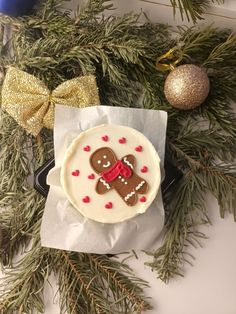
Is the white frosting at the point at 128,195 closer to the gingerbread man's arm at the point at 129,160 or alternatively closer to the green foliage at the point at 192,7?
the gingerbread man's arm at the point at 129,160

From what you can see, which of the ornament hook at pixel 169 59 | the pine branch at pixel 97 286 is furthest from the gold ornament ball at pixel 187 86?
the pine branch at pixel 97 286

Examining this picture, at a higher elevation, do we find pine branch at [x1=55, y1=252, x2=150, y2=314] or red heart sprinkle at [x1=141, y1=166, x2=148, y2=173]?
red heart sprinkle at [x1=141, y1=166, x2=148, y2=173]

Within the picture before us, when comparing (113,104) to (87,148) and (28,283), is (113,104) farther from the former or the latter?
(28,283)

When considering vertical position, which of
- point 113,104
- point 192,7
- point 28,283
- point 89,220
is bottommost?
point 28,283

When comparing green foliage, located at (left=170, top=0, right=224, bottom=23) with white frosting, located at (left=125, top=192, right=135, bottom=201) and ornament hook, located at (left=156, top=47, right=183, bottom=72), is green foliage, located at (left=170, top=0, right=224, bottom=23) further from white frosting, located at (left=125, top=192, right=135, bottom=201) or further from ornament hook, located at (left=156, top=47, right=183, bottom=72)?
white frosting, located at (left=125, top=192, right=135, bottom=201)

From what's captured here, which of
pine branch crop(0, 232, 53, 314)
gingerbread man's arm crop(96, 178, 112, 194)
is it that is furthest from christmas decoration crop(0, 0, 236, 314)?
gingerbread man's arm crop(96, 178, 112, 194)

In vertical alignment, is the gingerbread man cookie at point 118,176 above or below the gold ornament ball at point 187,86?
below

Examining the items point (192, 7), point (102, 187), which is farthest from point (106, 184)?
point (192, 7)
